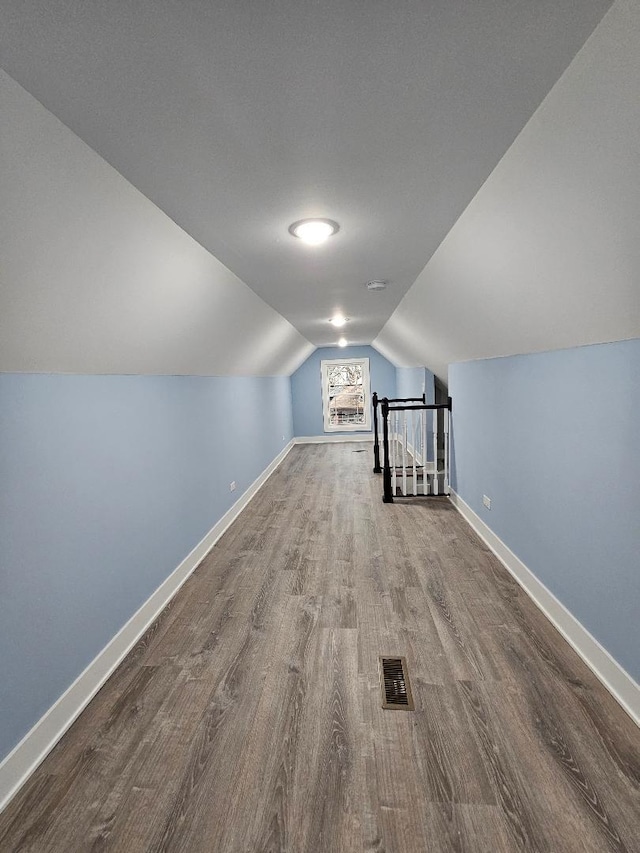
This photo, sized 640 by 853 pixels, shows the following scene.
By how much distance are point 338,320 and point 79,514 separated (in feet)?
13.3

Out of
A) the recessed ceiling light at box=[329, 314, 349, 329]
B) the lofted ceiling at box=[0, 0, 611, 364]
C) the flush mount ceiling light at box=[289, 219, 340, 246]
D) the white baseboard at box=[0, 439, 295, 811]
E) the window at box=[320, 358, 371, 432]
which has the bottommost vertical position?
the white baseboard at box=[0, 439, 295, 811]

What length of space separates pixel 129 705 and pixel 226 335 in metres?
2.83

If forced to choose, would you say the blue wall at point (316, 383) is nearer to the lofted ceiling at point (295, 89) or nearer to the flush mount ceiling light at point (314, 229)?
the flush mount ceiling light at point (314, 229)

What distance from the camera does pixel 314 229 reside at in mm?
2258

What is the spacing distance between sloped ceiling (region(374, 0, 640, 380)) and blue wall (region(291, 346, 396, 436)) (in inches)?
281

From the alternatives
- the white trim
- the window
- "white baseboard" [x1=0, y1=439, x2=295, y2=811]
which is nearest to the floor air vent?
"white baseboard" [x1=0, y1=439, x2=295, y2=811]

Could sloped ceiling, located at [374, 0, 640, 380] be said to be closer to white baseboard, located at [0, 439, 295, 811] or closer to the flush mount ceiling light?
the flush mount ceiling light

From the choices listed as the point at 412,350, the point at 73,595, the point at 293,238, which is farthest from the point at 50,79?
the point at 412,350

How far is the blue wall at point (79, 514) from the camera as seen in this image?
76.2 inches

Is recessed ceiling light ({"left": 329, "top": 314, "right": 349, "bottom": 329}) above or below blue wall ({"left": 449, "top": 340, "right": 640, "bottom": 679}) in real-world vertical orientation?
above

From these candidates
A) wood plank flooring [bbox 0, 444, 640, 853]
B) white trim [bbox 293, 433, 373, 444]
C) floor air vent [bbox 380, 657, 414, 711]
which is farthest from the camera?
white trim [bbox 293, 433, 373, 444]

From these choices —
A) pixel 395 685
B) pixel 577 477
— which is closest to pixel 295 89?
pixel 577 477

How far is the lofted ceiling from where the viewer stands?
928mm

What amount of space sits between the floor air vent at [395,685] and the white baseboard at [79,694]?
1528 millimetres
